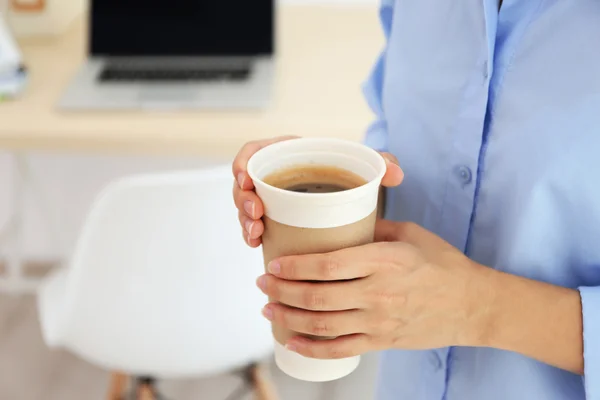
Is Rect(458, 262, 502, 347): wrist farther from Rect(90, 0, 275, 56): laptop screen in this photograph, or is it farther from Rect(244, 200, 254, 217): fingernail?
Rect(90, 0, 275, 56): laptop screen

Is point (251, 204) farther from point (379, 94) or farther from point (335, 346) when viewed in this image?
point (379, 94)

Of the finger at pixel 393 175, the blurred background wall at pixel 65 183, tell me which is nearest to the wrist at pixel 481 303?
the finger at pixel 393 175

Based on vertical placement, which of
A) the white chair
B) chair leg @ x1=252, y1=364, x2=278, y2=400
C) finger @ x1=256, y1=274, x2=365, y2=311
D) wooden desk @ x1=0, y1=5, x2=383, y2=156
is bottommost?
chair leg @ x1=252, y1=364, x2=278, y2=400

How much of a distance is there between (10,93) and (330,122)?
25.4 inches

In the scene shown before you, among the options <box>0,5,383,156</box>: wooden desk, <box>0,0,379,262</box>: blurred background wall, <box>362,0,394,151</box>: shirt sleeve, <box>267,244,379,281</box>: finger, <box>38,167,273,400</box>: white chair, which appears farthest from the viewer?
<box>0,0,379,262</box>: blurred background wall

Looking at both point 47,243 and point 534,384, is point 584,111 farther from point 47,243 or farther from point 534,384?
point 47,243

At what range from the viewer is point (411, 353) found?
75cm

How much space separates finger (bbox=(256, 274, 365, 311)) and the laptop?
0.87 m

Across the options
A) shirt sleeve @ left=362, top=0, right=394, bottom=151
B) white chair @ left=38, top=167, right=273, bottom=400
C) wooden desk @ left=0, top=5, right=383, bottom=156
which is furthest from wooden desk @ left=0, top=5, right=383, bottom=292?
shirt sleeve @ left=362, top=0, right=394, bottom=151

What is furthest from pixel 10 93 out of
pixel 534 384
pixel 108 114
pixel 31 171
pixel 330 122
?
pixel 534 384

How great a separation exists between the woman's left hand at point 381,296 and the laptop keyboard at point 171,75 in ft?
2.85

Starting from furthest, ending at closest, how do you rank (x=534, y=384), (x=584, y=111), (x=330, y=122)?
(x=330, y=122) → (x=534, y=384) → (x=584, y=111)

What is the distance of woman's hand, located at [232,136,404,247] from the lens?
0.55 m

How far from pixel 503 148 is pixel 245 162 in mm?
235
